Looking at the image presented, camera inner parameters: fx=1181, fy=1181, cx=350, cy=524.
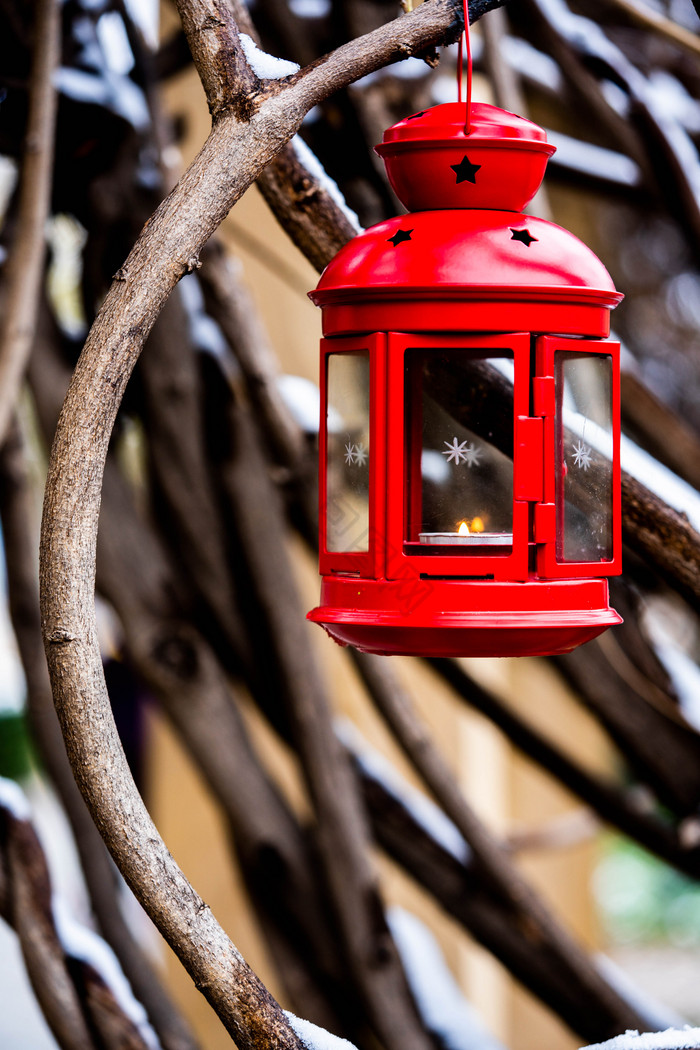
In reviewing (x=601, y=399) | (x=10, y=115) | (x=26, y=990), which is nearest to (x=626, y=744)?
(x=601, y=399)

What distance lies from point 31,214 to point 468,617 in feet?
3.39

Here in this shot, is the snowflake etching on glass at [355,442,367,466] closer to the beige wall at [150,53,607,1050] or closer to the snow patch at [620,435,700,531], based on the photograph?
the snow patch at [620,435,700,531]

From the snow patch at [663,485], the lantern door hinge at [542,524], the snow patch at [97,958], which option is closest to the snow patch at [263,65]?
the lantern door hinge at [542,524]

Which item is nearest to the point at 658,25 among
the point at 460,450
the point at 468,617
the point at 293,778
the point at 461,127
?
the point at 461,127

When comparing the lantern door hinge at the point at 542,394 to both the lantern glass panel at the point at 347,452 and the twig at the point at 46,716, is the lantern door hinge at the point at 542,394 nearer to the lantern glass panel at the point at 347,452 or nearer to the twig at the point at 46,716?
the lantern glass panel at the point at 347,452

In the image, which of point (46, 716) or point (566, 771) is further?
point (566, 771)

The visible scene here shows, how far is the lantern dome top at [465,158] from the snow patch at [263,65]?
14 cm

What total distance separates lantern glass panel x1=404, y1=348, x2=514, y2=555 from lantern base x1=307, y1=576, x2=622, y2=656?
4.5 inches

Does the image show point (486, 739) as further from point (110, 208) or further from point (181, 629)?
point (110, 208)

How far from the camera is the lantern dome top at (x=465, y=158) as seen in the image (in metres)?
1.26

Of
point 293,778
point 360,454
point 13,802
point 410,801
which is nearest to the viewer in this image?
point 360,454

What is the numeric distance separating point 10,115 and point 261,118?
123 cm

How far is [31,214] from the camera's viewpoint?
1813 millimetres

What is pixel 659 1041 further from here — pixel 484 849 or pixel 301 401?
pixel 301 401
